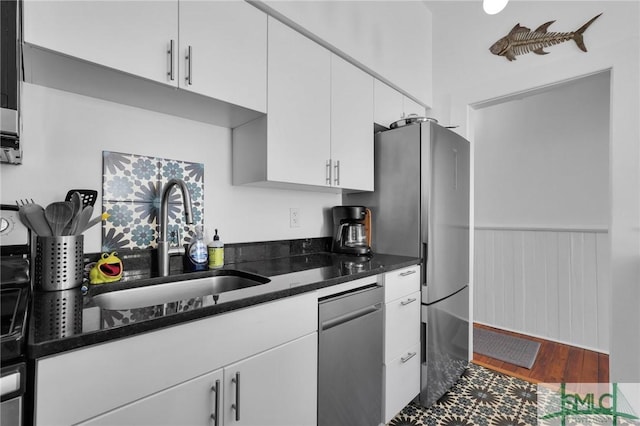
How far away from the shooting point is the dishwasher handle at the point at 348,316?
1295 mm

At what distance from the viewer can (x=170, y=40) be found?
1146mm

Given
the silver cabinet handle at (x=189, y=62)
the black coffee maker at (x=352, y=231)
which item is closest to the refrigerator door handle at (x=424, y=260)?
the black coffee maker at (x=352, y=231)

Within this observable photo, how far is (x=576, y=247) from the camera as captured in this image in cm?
271

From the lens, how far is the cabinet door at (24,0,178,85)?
901 millimetres

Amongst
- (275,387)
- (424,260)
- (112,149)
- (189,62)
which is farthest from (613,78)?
(112,149)

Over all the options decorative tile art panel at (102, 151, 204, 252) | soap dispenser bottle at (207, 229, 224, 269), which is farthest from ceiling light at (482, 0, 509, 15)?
soap dispenser bottle at (207, 229, 224, 269)

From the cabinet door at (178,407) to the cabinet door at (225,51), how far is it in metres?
1.06

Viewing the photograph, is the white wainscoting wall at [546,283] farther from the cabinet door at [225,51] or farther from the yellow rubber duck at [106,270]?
the yellow rubber duck at [106,270]

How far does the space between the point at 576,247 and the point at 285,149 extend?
9.24 ft

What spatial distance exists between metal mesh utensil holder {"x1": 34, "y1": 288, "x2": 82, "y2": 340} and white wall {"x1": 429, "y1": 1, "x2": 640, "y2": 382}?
259cm

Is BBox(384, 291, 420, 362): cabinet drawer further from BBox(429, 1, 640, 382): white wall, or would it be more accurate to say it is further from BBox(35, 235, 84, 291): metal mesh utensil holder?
BBox(35, 235, 84, 291): metal mesh utensil holder

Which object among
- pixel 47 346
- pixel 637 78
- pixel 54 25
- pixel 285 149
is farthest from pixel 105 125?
pixel 637 78

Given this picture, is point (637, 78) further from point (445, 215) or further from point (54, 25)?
point (54, 25)

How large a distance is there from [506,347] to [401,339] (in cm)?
159
